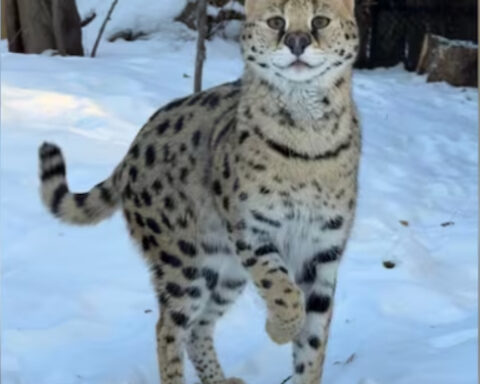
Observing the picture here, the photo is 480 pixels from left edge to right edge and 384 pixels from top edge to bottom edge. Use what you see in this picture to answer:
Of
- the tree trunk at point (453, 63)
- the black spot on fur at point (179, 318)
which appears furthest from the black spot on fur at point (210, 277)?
the tree trunk at point (453, 63)

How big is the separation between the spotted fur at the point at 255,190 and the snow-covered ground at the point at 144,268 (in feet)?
1.37

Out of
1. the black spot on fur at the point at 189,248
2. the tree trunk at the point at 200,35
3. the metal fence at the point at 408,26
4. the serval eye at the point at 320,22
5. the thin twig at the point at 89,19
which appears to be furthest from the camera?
the metal fence at the point at 408,26

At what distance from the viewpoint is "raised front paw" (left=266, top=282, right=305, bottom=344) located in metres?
3.23

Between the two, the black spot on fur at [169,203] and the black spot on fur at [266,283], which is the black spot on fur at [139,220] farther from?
the black spot on fur at [266,283]

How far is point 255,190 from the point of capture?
3.30 meters

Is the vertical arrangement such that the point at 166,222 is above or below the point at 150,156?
below

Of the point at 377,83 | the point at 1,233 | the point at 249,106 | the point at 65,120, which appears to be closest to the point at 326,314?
the point at 249,106

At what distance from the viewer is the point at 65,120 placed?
6918 mm

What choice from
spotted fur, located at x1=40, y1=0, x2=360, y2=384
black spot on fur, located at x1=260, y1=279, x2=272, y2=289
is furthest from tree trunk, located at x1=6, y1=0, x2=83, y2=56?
black spot on fur, located at x1=260, y1=279, x2=272, y2=289

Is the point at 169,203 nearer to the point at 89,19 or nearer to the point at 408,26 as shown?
the point at 89,19

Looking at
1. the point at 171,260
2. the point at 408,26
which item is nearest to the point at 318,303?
the point at 171,260

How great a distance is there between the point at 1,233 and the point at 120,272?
699mm

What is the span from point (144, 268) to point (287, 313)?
183cm

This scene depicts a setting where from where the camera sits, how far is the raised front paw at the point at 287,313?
323 centimetres
